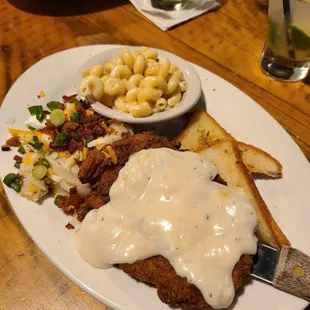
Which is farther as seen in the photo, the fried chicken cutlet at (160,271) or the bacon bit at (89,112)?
the bacon bit at (89,112)

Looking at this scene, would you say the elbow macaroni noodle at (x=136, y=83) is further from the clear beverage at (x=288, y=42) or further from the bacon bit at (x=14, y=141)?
the clear beverage at (x=288, y=42)

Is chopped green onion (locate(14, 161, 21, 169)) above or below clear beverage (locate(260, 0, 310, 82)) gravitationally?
below

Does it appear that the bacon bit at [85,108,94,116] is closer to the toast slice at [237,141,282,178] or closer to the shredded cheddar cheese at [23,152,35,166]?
the shredded cheddar cheese at [23,152,35,166]

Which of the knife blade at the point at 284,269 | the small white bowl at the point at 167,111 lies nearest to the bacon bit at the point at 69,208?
the small white bowl at the point at 167,111

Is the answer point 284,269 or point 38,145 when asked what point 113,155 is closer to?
point 38,145

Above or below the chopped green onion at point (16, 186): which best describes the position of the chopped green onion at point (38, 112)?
above

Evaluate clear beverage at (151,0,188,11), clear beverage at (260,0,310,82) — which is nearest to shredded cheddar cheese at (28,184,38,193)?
clear beverage at (260,0,310,82)
